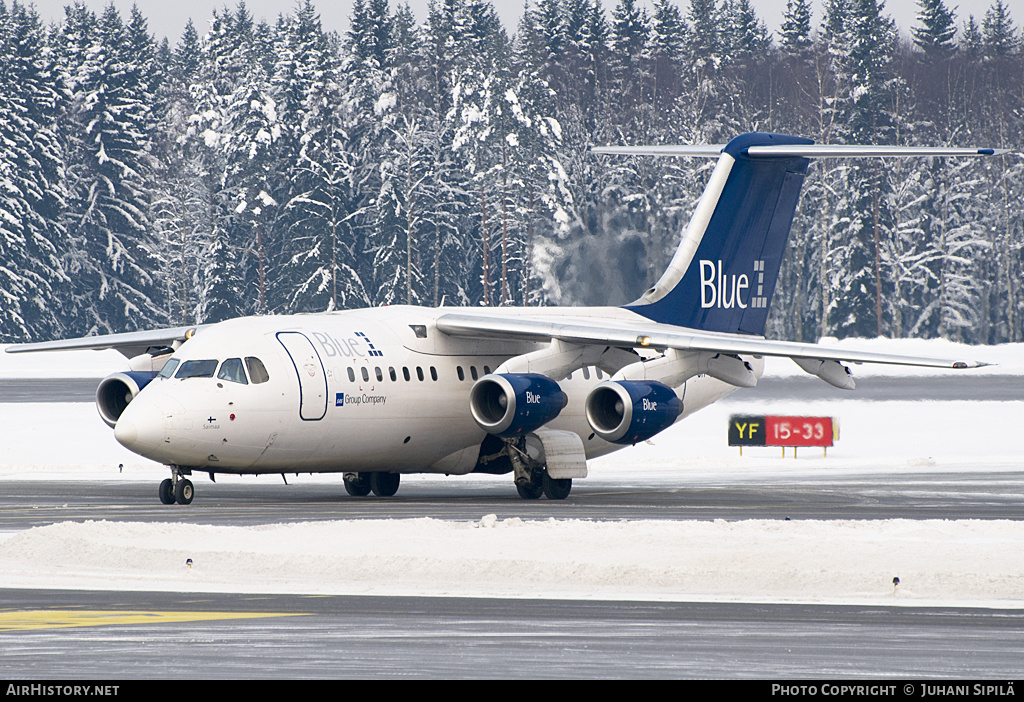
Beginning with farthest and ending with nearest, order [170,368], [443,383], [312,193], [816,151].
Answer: [312,193] → [816,151] → [443,383] → [170,368]

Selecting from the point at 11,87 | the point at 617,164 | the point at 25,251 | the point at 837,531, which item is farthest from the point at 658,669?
the point at 11,87

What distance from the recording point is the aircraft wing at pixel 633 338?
25000mm

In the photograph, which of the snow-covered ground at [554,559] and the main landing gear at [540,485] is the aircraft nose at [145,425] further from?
the main landing gear at [540,485]

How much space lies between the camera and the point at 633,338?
25.7 meters

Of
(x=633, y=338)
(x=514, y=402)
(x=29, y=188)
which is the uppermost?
(x=29, y=188)

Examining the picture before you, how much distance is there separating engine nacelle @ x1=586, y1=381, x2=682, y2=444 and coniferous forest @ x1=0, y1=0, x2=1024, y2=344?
171 ft

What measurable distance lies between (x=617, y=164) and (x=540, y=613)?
215ft

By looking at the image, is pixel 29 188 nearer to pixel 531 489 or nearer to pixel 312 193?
pixel 312 193

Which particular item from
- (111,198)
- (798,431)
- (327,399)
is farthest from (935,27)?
(327,399)

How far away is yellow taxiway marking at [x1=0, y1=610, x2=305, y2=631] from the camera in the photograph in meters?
12.2

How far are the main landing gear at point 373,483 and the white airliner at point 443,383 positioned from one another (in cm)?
3

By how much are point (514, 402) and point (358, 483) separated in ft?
13.1

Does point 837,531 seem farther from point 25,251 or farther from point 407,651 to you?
point 25,251

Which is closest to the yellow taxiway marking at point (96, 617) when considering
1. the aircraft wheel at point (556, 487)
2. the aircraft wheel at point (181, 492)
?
the aircraft wheel at point (181, 492)
